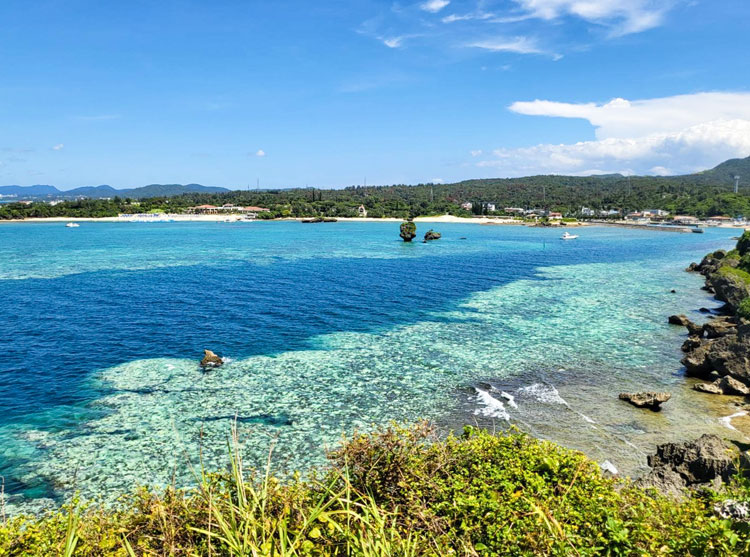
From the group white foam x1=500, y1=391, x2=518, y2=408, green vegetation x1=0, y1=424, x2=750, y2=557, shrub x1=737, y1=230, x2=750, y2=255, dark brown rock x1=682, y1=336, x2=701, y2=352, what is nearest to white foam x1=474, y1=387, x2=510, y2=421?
white foam x1=500, y1=391, x2=518, y2=408

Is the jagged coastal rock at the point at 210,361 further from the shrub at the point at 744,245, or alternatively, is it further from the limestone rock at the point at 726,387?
the shrub at the point at 744,245

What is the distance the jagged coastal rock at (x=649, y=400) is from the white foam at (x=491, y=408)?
7.11m

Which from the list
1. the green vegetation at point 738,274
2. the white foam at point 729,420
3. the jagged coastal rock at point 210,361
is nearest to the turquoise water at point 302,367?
the white foam at point 729,420

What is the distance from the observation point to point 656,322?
4231cm

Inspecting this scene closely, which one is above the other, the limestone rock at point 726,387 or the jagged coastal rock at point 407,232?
the jagged coastal rock at point 407,232

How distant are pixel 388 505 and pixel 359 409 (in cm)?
1405

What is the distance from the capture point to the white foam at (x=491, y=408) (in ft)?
76.7

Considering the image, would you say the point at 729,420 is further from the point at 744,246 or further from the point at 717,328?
the point at 744,246

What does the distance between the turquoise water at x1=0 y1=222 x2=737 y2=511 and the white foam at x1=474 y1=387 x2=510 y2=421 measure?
11cm

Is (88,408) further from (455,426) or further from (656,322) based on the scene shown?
(656,322)

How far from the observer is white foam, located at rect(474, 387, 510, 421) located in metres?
23.4

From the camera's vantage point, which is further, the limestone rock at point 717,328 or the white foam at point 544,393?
the limestone rock at point 717,328

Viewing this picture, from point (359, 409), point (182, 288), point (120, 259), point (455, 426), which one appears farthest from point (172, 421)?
→ point (120, 259)

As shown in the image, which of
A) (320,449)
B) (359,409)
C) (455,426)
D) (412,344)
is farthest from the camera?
(412,344)
